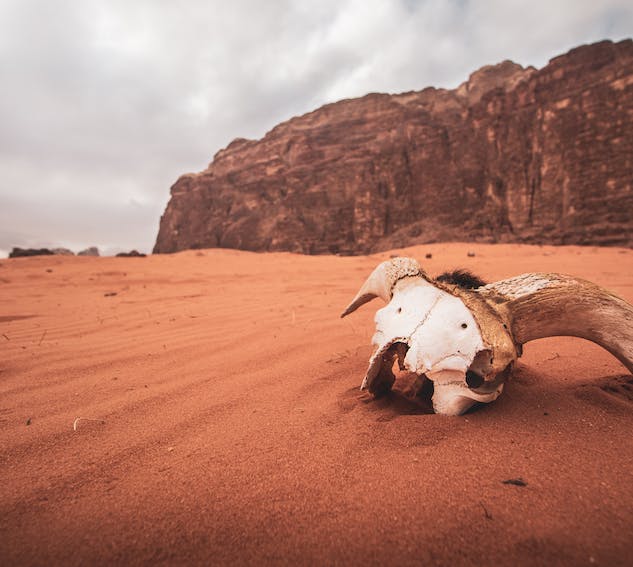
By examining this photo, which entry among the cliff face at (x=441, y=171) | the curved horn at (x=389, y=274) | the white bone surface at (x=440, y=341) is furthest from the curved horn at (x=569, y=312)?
the cliff face at (x=441, y=171)

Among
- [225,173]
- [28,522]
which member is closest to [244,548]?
[28,522]

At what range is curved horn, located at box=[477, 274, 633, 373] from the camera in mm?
1399

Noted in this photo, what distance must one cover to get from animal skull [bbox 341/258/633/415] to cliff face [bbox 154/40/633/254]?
19603 millimetres

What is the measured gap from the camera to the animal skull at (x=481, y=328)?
1.33 meters

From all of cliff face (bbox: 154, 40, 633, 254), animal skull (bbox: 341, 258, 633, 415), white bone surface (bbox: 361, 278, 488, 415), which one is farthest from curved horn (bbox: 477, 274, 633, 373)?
cliff face (bbox: 154, 40, 633, 254)

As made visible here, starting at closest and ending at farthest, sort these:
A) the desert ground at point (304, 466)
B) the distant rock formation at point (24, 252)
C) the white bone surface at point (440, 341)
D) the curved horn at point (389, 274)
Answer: the desert ground at point (304, 466) < the white bone surface at point (440, 341) < the curved horn at point (389, 274) < the distant rock formation at point (24, 252)

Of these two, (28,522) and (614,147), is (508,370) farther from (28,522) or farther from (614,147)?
(614,147)

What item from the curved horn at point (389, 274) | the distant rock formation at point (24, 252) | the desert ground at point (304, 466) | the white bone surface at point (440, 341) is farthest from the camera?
the distant rock formation at point (24, 252)

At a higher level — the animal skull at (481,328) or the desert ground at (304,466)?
the animal skull at (481,328)

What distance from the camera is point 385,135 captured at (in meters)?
31.1

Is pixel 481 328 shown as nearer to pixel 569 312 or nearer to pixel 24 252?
pixel 569 312

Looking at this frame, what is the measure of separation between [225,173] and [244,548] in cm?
4506

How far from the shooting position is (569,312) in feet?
4.78

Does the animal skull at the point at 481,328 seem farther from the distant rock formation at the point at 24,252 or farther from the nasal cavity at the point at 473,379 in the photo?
the distant rock formation at the point at 24,252
